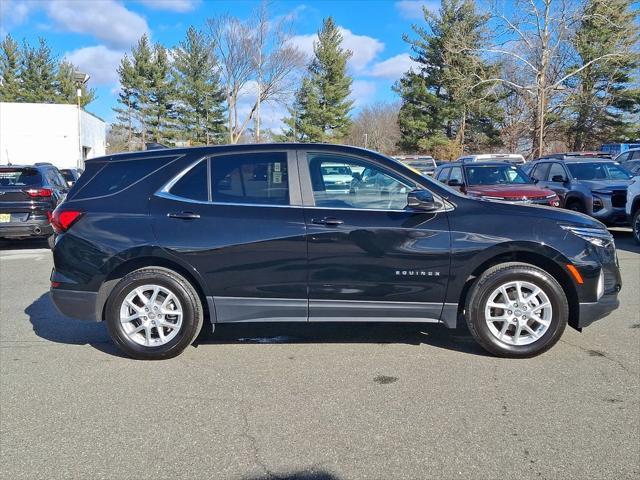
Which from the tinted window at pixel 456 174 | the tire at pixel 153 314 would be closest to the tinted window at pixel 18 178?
the tire at pixel 153 314

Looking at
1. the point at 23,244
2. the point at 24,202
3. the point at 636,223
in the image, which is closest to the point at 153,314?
the point at 24,202

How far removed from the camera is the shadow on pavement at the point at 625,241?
1056 centimetres

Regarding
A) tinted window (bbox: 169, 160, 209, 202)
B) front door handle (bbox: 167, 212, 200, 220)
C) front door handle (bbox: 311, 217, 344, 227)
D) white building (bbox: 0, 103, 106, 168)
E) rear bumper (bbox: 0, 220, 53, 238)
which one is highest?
white building (bbox: 0, 103, 106, 168)

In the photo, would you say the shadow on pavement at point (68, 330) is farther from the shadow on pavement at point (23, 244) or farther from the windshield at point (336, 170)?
the shadow on pavement at point (23, 244)

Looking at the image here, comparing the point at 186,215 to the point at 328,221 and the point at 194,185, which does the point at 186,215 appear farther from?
the point at 328,221

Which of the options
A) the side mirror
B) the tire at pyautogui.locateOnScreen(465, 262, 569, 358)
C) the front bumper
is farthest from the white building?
the front bumper

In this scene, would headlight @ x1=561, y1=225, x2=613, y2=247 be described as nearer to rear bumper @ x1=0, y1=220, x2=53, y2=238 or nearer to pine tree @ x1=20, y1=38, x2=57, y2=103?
rear bumper @ x1=0, y1=220, x2=53, y2=238

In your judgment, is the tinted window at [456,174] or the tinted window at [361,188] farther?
the tinted window at [456,174]

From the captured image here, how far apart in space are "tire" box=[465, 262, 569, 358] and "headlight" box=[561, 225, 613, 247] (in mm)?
425

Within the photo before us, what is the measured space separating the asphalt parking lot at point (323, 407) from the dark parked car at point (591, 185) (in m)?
6.97

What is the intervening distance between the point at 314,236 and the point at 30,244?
10.6 meters

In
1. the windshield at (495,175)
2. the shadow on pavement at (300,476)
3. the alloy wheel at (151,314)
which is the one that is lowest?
the shadow on pavement at (300,476)

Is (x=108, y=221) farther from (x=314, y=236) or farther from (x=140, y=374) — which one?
(x=314, y=236)

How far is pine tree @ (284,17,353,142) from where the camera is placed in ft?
157
